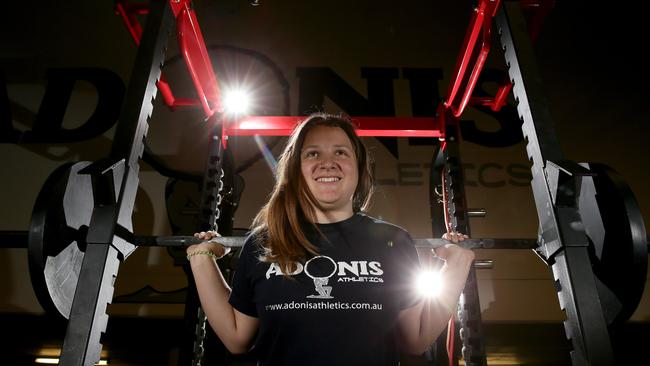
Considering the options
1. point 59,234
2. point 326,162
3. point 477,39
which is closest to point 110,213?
point 59,234

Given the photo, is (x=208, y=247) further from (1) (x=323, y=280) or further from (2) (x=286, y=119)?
(2) (x=286, y=119)

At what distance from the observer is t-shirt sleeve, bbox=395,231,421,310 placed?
2.94 ft

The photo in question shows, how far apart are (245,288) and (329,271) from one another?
21 cm

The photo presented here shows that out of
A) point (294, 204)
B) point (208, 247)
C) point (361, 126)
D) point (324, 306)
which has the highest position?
point (361, 126)

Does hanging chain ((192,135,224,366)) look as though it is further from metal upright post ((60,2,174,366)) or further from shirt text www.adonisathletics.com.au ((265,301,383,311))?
shirt text www.adonisathletics.com.au ((265,301,383,311))

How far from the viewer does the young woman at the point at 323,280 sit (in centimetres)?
81

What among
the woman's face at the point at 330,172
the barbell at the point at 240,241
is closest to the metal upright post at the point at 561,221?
the barbell at the point at 240,241

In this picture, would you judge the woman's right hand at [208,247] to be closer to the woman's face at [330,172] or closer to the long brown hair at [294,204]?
the long brown hair at [294,204]

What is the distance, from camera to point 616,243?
42.2 inches

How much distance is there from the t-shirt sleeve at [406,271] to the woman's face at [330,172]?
173 mm

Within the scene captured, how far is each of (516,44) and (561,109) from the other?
298 centimetres

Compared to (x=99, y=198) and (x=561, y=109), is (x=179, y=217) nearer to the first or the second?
(x=99, y=198)

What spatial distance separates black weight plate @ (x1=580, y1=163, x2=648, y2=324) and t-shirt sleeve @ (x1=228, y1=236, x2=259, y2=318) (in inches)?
36.0

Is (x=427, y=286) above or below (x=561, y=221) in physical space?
below
